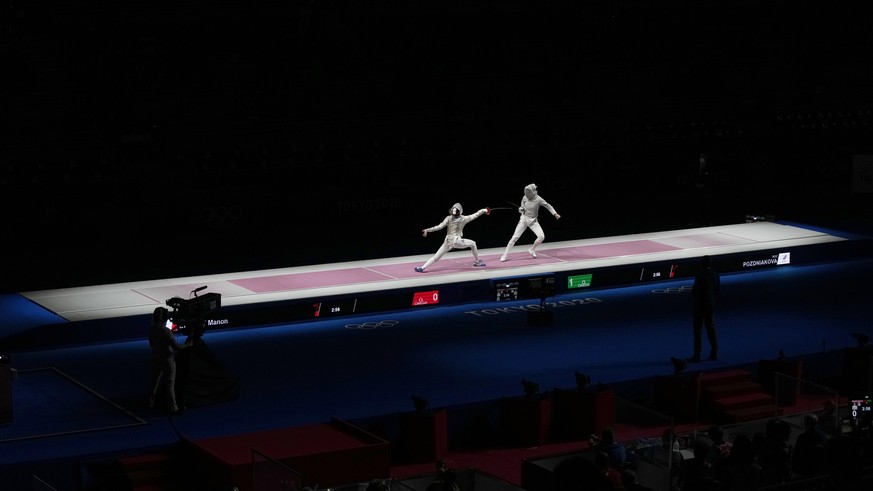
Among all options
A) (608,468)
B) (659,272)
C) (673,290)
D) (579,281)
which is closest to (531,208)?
(579,281)

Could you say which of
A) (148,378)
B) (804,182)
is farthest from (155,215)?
(804,182)

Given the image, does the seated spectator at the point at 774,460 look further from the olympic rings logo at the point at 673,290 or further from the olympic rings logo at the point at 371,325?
the olympic rings logo at the point at 673,290

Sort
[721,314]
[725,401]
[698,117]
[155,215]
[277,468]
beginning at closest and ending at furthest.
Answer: [277,468], [725,401], [721,314], [155,215], [698,117]

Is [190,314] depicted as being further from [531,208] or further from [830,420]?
[531,208]

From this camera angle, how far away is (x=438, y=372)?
1611 cm

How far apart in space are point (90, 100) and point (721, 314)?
12172mm

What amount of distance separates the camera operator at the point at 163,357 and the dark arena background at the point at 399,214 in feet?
1.10

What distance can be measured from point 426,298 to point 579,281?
2630mm

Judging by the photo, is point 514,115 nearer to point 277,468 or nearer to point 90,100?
point 90,100

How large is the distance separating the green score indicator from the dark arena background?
0.13m

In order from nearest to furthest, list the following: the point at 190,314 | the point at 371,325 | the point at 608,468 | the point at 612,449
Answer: the point at 608,468, the point at 612,449, the point at 190,314, the point at 371,325

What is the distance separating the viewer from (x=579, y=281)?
20.5 metres

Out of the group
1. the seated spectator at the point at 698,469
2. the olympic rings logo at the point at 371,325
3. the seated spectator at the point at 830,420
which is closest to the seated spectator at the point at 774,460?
the seated spectator at the point at 698,469

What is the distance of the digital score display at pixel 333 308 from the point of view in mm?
18750
